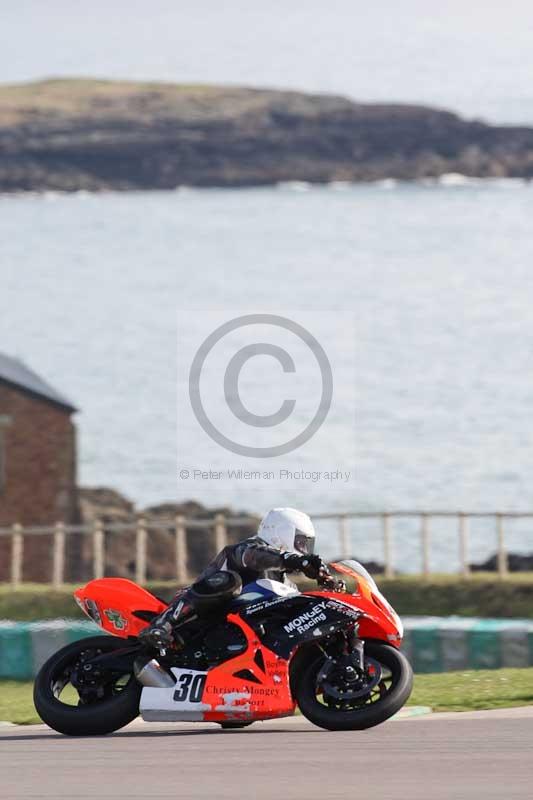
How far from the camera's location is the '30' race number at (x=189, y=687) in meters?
10.0

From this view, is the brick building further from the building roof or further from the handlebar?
the handlebar

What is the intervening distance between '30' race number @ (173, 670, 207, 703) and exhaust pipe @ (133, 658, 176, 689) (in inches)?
1.9

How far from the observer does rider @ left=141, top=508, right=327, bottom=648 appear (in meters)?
9.98

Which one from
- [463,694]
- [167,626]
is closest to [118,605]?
[167,626]

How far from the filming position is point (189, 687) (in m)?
10.0

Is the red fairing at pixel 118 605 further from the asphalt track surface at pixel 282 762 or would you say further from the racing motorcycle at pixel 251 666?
the asphalt track surface at pixel 282 762

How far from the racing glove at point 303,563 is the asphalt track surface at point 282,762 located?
3.03 feet

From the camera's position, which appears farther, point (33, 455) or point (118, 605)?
point (33, 455)

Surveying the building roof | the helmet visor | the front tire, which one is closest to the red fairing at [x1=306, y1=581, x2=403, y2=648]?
the helmet visor

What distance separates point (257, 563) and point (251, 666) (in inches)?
23.1

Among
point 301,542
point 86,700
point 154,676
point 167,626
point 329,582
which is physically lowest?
point 86,700

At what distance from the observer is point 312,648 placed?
10.1m

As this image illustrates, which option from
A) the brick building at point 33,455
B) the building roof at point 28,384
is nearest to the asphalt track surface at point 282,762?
the building roof at point 28,384

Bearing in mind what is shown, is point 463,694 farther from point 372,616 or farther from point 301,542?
point 301,542
